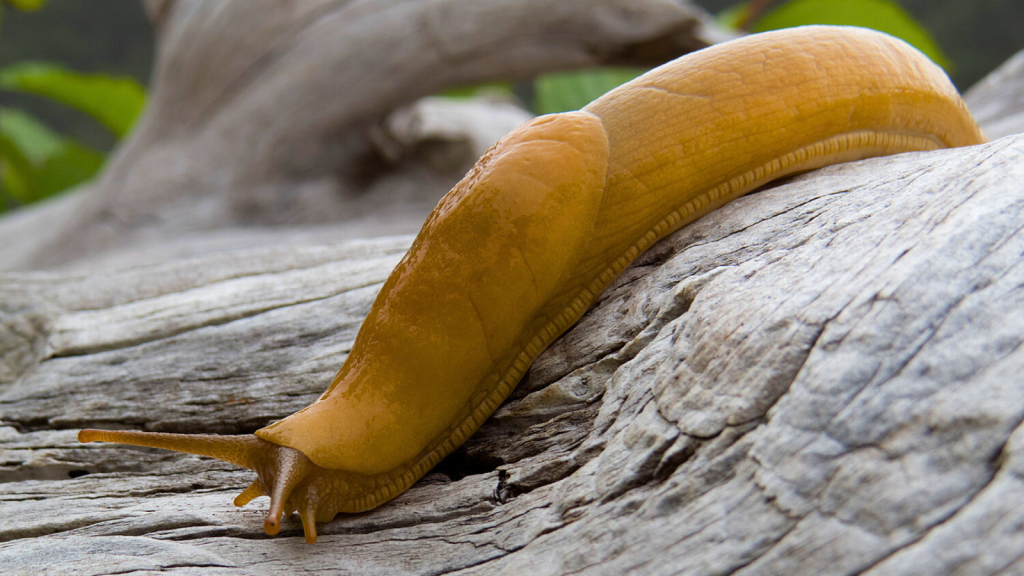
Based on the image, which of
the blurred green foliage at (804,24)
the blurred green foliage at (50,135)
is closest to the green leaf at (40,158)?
the blurred green foliage at (50,135)

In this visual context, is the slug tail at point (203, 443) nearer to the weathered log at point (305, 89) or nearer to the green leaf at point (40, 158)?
the weathered log at point (305, 89)

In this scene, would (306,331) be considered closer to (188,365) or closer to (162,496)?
(188,365)

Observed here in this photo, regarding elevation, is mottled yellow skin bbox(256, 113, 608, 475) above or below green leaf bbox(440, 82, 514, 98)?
below

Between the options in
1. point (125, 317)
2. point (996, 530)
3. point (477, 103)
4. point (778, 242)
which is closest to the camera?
point (996, 530)

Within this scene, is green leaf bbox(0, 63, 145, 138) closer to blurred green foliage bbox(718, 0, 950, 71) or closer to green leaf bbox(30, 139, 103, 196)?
green leaf bbox(30, 139, 103, 196)

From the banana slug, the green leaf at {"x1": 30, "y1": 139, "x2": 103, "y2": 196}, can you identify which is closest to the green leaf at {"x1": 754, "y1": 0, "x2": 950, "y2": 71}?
the banana slug

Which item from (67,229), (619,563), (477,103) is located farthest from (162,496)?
(477,103)
